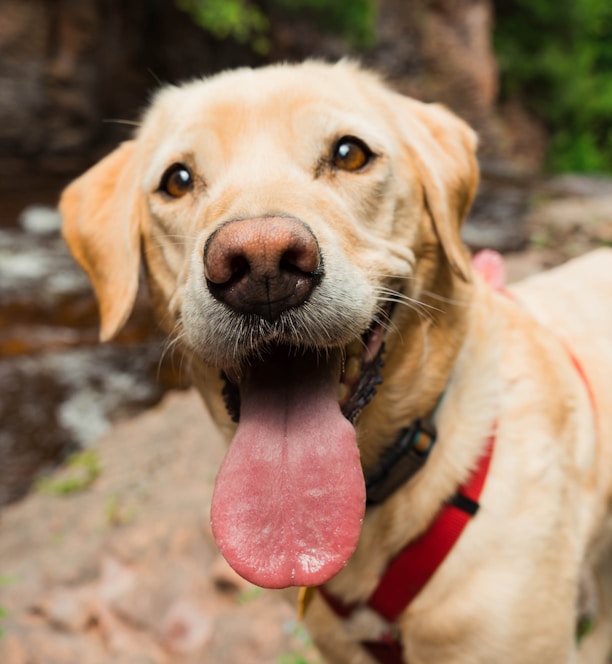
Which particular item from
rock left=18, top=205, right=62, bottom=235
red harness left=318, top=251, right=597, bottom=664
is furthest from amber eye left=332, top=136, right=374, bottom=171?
A: rock left=18, top=205, right=62, bottom=235

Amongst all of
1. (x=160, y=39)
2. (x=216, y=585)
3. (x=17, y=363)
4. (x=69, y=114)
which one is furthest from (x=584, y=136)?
(x=216, y=585)

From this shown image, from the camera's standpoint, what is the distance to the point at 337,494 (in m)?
1.44

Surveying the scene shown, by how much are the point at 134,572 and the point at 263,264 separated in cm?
241

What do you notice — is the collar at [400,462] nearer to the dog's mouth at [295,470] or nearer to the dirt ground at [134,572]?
the dog's mouth at [295,470]

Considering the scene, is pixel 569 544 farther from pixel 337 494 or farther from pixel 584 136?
pixel 584 136

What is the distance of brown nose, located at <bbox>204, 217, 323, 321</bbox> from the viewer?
48.5 inches

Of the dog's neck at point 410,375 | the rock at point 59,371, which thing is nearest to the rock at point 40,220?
the rock at point 59,371

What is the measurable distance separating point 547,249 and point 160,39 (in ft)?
34.5

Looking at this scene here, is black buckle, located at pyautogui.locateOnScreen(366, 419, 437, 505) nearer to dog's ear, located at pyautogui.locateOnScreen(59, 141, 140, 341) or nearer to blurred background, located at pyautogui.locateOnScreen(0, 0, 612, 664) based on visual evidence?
dog's ear, located at pyautogui.locateOnScreen(59, 141, 140, 341)

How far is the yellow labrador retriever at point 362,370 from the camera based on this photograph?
1432 mm

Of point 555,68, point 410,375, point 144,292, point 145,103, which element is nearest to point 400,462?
point 410,375

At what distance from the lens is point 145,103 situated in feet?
45.4

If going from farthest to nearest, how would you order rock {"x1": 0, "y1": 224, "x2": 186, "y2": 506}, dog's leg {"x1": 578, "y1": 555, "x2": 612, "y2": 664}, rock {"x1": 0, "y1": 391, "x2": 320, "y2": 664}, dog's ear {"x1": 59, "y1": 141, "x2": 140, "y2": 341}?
rock {"x1": 0, "y1": 224, "x2": 186, "y2": 506}
rock {"x1": 0, "y1": 391, "x2": 320, "y2": 664}
dog's leg {"x1": 578, "y1": 555, "x2": 612, "y2": 664}
dog's ear {"x1": 59, "y1": 141, "x2": 140, "y2": 341}

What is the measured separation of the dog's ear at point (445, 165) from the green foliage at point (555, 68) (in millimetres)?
17555
